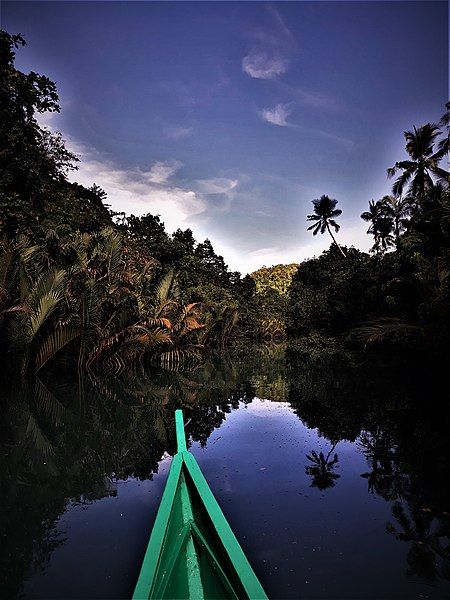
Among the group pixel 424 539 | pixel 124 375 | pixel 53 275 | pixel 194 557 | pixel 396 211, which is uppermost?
pixel 396 211

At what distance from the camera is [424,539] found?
Result: 7.65 feet

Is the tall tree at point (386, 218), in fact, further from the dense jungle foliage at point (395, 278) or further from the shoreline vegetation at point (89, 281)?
the shoreline vegetation at point (89, 281)

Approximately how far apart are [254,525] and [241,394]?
5.63 meters

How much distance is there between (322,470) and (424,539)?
135cm

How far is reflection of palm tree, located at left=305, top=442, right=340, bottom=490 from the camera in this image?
331 cm

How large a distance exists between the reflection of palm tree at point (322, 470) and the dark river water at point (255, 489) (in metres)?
0.02

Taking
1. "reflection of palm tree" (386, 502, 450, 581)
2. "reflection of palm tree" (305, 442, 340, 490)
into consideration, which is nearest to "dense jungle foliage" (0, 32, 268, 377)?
"reflection of palm tree" (305, 442, 340, 490)

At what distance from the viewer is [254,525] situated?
8.38ft

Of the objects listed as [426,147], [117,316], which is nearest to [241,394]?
[117,316]

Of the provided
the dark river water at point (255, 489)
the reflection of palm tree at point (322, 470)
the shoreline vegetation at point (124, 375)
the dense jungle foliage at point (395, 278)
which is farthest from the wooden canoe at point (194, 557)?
the dense jungle foliage at point (395, 278)

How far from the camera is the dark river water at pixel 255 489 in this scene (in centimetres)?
203

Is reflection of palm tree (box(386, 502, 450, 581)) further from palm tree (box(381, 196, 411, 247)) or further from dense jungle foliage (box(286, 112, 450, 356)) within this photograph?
palm tree (box(381, 196, 411, 247))

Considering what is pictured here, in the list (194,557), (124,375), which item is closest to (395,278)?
(124,375)

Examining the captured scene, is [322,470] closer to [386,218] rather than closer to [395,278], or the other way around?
[395,278]
